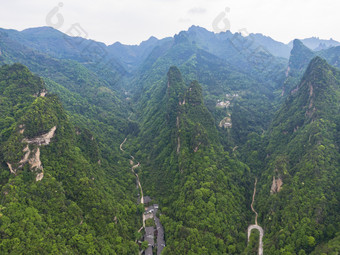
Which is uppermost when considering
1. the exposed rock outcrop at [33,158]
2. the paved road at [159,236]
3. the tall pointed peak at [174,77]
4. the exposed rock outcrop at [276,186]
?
the tall pointed peak at [174,77]

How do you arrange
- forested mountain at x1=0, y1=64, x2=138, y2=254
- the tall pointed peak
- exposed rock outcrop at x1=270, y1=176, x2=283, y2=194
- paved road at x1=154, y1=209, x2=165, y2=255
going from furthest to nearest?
the tall pointed peak < exposed rock outcrop at x1=270, y1=176, x2=283, y2=194 < paved road at x1=154, y1=209, x2=165, y2=255 < forested mountain at x1=0, y1=64, x2=138, y2=254

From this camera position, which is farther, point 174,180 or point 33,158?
point 174,180

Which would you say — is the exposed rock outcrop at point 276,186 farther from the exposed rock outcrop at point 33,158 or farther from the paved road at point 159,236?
the exposed rock outcrop at point 33,158

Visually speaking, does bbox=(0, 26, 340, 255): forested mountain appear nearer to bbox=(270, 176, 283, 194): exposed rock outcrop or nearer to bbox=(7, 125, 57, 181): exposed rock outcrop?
bbox=(7, 125, 57, 181): exposed rock outcrop

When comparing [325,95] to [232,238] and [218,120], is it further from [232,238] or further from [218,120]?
[232,238]

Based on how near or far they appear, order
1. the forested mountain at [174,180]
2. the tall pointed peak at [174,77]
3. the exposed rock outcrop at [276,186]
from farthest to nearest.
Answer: the tall pointed peak at [174,77]
the exposed rock outcrop at [276,186]
the forested mountain at [174,180]

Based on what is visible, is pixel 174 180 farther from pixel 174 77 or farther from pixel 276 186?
pixel 174 77

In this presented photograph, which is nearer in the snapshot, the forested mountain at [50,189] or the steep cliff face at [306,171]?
the forested mountain at [50,189]

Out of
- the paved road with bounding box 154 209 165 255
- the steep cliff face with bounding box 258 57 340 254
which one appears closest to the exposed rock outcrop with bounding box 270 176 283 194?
the steep cliff face with bounding box 258 57 340 254

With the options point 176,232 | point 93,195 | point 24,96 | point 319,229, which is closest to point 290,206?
point 319,229

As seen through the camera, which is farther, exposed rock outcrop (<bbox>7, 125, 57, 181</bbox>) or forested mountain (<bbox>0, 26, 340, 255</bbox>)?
exposed rock outcrop (<bbox>7, 125, 57, 181</bbox>)

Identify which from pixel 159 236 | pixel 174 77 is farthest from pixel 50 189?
pixel 174 77

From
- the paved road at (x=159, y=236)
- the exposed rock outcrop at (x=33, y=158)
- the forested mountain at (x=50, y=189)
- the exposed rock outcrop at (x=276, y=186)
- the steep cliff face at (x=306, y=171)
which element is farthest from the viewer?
the exposed rock outcrop at (x=276, y=186)

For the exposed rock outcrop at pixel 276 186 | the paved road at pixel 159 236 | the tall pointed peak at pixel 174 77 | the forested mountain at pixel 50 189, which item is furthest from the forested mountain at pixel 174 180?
the tall pointed peak at pixel 174 77
